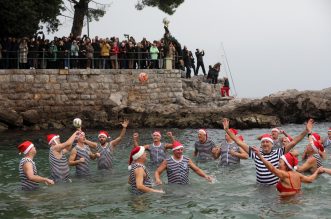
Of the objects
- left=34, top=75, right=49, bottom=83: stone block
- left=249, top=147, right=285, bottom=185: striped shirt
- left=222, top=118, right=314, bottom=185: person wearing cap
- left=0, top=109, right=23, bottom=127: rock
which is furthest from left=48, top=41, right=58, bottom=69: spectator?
left=249, top=147, right=285, bottom=185: striped shirt

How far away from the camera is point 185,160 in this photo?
11.1 meters

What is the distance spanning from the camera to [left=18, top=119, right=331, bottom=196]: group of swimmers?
952 cm

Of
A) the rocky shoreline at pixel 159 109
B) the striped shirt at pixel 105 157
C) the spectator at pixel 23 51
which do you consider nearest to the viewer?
the striped shirt at pixel 105 157

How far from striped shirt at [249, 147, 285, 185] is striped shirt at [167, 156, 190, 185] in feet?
5.15

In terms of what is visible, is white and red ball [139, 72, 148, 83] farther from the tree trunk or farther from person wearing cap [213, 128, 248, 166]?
person wearing cap [213, 128, 248, 166]

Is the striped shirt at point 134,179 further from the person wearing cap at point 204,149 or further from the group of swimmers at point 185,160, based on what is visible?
the person wearing cap at point 204,149

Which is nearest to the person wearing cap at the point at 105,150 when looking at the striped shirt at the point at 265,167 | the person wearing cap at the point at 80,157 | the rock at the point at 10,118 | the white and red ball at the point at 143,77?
the person wearing cap at the point at 80,157

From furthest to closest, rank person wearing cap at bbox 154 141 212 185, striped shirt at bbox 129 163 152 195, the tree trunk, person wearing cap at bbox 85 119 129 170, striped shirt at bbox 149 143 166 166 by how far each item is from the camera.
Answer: the tree trunk → striped shirt at bbox 149 143 166 166 → person wearing cap at bbox 85 119 129 170 → person wearing cap at bbox 154 141 212 185 → striped shirt at bbox 129 163 152 195

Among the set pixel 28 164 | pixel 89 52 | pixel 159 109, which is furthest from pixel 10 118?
pixel 28 164

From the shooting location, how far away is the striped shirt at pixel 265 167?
1054cm

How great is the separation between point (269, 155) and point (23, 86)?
19.3 metres

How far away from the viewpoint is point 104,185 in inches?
500

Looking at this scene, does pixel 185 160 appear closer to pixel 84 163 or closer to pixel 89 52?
pixel 84 163

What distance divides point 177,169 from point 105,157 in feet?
12.3
